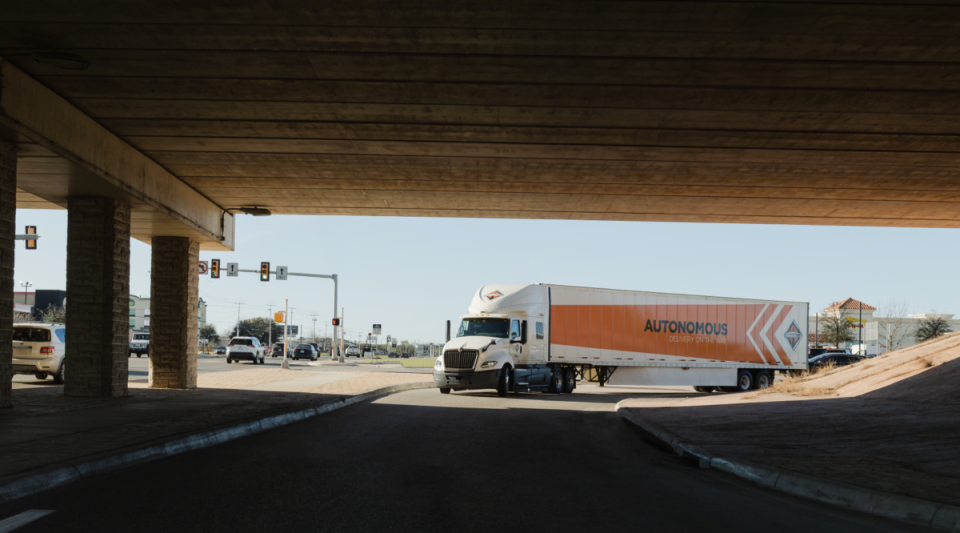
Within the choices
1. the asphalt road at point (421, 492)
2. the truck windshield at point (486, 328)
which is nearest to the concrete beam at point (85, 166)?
the asphalt road at point (421, 492)

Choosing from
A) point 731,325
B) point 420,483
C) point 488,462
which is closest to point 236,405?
point 488,462

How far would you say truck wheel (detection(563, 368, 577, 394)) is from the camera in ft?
88.2

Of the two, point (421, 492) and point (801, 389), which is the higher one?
point (421, 492)

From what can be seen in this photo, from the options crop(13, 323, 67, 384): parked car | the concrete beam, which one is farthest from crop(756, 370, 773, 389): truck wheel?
crop(13, 323, 67, 384): parked car

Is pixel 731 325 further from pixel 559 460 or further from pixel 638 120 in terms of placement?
pixel 559 460

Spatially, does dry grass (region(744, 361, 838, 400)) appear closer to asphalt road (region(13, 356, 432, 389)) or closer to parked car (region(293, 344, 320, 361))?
asphalt road (region(13, 356, 432, 389))

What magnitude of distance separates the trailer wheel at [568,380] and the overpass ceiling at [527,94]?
904 centimetres

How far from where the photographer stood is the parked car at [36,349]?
20.7 m

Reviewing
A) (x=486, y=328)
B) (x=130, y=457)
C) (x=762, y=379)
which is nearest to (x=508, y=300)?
(x=486, y=328)

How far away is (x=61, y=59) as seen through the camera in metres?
10.7

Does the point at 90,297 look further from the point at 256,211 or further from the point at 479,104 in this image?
the point at 479,104

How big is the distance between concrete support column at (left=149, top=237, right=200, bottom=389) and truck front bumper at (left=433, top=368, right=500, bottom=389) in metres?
7.30

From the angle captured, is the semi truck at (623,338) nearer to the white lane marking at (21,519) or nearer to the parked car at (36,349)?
the parked car at (36,349)

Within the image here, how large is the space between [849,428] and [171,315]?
16.9 m
